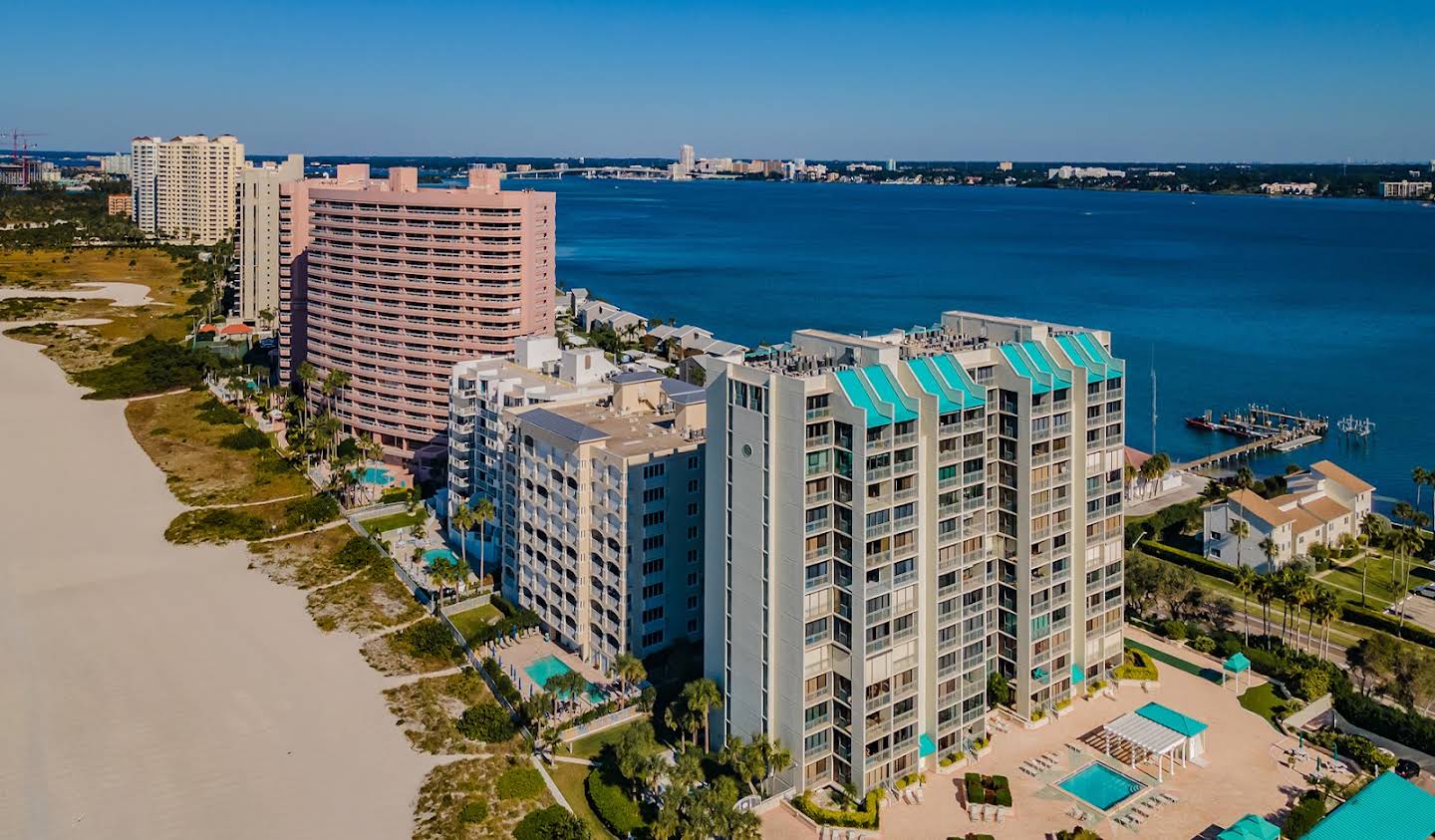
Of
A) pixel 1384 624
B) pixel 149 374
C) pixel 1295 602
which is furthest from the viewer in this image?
pixel 149 374

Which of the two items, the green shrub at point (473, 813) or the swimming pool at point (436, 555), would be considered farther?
the swimming pool at point (436, 555)

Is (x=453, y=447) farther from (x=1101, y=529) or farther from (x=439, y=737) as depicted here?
(x=1101, y=529)

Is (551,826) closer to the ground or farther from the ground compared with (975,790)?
closer to the ground

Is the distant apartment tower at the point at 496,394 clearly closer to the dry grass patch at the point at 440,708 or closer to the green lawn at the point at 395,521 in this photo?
the green lawn at the point at 395,521

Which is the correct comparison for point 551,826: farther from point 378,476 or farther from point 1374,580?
point 1374,580

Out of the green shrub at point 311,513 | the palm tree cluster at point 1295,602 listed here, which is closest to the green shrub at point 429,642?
the green shrub at point 311,513

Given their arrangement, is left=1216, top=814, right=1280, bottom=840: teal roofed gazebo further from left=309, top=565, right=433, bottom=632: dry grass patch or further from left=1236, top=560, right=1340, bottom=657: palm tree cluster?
left=309, top=565, right=433, bottom=632: dry grass patch

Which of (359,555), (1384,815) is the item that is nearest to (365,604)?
(359,555)
